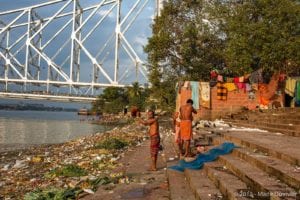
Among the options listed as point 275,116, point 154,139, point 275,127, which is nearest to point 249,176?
point 154,139

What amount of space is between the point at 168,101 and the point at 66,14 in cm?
6297

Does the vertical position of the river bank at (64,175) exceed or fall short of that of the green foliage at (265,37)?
it falls short

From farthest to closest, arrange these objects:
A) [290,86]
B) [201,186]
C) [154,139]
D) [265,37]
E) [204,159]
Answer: [290,86] < [265,37] < [154,139] < [204,159] < [201,186]

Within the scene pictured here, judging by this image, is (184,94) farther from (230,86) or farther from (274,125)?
(274,125)

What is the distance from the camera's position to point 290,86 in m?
20.7

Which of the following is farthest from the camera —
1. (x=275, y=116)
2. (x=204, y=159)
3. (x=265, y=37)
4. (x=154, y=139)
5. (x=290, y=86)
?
(x=290, y=86)

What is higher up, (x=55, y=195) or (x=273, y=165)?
(x=273, y=165)

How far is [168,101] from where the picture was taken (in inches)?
1067

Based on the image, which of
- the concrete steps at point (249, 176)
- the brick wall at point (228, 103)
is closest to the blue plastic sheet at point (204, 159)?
the concrete steps at point (249, 176)

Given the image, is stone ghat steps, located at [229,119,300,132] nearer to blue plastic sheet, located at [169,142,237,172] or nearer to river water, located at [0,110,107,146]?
blue plastic sheet, located at [169,142,237,172]

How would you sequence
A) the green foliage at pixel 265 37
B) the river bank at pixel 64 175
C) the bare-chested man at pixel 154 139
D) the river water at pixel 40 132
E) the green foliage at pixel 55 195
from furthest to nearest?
1. the river water at pixel 40 132
2. the green foliage at pixel 265 37
3. the bare-chested man at pixel 154 139
4. the river bank at pixel 64 175
5. the green foliage at pixel 55 195

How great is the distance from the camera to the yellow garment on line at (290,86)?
803 inches

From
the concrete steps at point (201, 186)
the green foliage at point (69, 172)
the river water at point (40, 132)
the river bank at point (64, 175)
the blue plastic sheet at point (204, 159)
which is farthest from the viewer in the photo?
the river water at point (40, 132)

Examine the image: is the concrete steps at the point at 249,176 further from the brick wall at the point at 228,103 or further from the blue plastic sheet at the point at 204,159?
the brick wall at the point at 228,103
